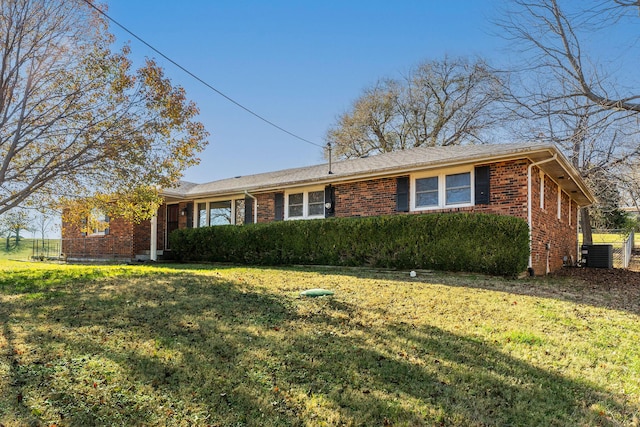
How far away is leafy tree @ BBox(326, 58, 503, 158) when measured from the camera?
2492 centimetres

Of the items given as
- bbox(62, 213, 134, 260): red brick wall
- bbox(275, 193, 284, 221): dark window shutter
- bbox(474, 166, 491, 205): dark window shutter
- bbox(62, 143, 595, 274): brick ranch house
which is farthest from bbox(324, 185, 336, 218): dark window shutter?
bbox(62, 213, 134, 260): red brick wall

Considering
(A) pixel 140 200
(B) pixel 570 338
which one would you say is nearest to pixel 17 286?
(A) pixel 140 200

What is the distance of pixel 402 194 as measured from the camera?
11.1 metres

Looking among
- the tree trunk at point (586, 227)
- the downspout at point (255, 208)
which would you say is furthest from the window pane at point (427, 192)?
the tree trunk at point (586, 227)

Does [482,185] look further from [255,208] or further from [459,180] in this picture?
[255,208]

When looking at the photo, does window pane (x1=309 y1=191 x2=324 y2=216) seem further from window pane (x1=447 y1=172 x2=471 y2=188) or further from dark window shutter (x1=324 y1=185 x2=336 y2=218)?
window pane (x1=447 y1=172 x2=471 y2=188)

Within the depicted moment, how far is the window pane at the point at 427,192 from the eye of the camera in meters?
10.6

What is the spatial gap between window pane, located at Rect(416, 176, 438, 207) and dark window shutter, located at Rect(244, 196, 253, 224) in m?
6.17

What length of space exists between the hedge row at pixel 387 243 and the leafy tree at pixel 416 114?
1603 centimetres

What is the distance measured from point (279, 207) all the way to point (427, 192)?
5131 mm

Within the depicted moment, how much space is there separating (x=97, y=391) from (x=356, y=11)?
1293 centimetres

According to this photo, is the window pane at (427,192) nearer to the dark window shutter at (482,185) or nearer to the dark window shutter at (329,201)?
the dark window shutter at (482,185)

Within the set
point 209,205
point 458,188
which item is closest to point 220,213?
point 209,205

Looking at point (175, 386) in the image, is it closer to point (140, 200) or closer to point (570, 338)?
point (570, 338)
